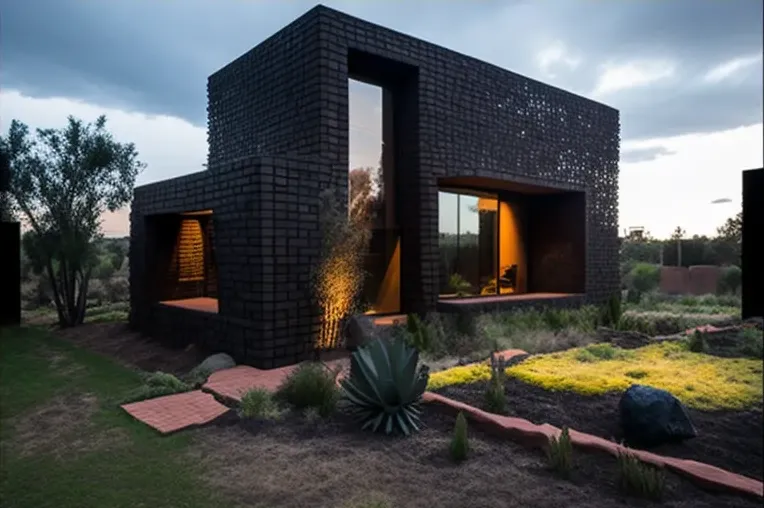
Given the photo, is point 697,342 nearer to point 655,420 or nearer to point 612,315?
point 655,420

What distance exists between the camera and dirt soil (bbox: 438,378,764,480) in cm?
230

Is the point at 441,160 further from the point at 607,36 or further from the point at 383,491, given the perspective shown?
the point at 607,36

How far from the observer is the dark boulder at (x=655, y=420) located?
2951 mm

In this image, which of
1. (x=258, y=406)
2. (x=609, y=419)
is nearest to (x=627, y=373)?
(x=609, y=419)

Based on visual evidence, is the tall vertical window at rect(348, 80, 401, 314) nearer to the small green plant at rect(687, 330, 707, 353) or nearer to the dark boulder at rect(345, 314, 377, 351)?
the dark boulder at rect(345, 314, 377, 351)

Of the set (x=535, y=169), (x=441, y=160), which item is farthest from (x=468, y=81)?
(x=535, y=169)

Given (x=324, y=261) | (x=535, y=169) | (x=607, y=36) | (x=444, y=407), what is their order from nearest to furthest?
(x=607, y=36)
(x=444, y=407)
(x=324, y=261)
(x=535, y=169)

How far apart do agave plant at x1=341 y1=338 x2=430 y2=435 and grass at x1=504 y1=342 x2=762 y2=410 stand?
154 cm

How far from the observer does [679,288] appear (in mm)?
1914

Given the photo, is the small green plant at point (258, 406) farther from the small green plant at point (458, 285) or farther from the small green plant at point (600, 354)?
the small green plant at point (458, 285)

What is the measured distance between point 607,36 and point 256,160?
16.0 ft

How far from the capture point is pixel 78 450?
3.40 meters

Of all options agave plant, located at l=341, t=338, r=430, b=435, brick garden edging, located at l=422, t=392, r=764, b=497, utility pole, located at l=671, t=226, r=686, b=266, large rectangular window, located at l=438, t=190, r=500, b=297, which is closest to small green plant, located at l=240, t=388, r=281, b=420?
agave plant, located at l=341, t=338, r=430, b=435

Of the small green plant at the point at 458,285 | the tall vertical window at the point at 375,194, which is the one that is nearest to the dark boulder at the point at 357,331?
the tall vertical window at the point at 375,194
